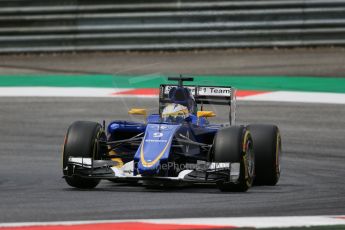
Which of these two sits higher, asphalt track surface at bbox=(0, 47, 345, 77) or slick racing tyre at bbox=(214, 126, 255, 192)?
asphalt track surface at bbox=(0, 47, 345, 77)

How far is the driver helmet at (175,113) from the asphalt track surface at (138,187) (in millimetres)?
749

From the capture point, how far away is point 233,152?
1153cm

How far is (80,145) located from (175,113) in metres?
1.16

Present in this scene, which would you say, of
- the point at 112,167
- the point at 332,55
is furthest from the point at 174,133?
the point at 332,55

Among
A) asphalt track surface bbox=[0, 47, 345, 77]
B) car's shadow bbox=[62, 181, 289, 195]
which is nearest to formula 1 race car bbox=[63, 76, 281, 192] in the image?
car's shadow bbox=[62, 181, 289, 195]

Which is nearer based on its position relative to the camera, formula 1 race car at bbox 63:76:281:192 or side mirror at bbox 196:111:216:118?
formula 1 race car at bbox 63:76:281:192

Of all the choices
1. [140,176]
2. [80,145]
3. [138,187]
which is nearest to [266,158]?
[138,187]

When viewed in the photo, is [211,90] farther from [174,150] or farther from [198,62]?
[198,62]

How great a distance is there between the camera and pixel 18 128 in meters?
17.3

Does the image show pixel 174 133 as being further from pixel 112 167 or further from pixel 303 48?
pixel 303 48

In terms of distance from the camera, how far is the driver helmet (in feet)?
40.8

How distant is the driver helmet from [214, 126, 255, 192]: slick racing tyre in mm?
846

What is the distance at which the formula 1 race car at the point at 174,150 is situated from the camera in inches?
454

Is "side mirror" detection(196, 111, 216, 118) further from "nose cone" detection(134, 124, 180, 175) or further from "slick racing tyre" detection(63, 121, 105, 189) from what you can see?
"slick racing tyre" detection(63, 121, 105, 189)
